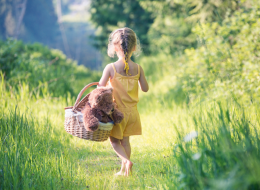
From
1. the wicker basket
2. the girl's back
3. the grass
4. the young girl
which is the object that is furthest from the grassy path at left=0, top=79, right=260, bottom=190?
the girl's back

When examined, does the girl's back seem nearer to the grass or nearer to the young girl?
the young girl

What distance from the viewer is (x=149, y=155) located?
304 cm

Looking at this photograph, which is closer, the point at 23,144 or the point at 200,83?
the point at 23,144

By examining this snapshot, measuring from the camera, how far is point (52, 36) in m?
37.0

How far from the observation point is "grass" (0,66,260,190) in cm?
150

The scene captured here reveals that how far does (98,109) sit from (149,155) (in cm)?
→ 108

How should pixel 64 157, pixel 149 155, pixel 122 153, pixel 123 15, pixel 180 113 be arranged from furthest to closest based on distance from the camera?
pixel 123 15 → pixel 180 113 → pixel 149 155 → pixel 64 157 → pixel 122 153

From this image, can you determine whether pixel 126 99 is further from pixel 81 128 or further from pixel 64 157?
pixel 64 157

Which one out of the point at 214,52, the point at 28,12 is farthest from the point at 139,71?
the point at 28,12

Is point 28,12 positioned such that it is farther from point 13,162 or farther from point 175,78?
point 13,162

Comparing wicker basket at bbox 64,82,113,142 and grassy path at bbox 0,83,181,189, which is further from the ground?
wicker basket at bbox 64,82,113,142

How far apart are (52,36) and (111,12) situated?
28196 mm

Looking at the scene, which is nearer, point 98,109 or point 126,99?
point 98,109

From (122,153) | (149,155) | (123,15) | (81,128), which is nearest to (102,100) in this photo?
(81,128)
